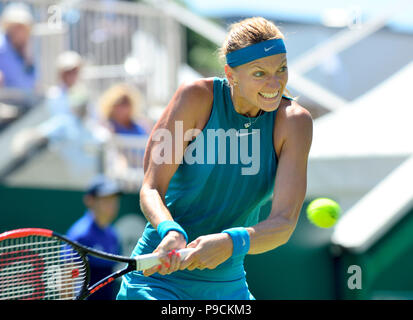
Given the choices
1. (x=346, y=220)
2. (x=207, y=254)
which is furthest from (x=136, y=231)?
(x=207, y=254)

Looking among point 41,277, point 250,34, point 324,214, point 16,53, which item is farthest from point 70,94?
point 250,34

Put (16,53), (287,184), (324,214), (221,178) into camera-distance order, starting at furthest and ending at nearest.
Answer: (16,53) → (324,214) → (221,178) → (287,184)

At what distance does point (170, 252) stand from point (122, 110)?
459 centimetres

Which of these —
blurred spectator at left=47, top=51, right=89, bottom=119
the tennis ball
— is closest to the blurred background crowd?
blurred spectator at left=47, top=51, right=89, bottom=119

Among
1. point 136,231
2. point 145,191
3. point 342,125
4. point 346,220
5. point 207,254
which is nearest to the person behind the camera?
point 207,254

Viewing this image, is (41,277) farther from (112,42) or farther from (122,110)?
(112,42)

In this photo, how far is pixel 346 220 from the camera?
24.7 ft

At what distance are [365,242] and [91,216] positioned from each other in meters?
2.65

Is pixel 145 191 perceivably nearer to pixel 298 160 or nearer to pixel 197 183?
pixel 197 183

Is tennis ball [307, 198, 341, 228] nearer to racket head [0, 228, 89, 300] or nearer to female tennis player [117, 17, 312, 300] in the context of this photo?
female tennis player [117, 17, 312, 300]

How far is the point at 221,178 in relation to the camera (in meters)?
3.23

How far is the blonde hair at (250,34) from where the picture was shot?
315 centimetres

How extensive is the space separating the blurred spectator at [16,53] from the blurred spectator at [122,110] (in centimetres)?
76

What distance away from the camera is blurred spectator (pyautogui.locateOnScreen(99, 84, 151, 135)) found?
7199 millimetres
